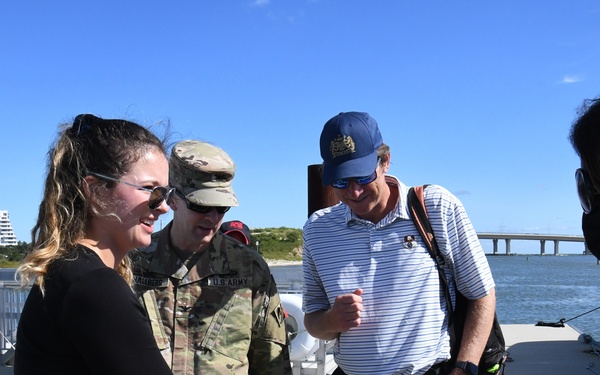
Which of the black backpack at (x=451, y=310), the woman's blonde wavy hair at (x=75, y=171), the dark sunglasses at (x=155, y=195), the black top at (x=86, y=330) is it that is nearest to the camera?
the black top at (x=86, y=330)

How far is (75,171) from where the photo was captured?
76.3 inches

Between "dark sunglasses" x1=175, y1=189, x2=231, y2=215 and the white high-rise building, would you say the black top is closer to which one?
"dark sunglasses" x1=175, y1=189, x2=231, y2=215

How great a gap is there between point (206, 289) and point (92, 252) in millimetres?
1156

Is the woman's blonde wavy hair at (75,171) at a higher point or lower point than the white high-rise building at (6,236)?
higher

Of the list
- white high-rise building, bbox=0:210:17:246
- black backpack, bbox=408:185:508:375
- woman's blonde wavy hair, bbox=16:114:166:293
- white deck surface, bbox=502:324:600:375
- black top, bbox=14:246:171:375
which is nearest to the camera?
black top, bbox=14:246:171:375

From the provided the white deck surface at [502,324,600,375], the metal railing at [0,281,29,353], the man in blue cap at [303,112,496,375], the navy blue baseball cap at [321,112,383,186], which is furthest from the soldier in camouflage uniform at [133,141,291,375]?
the metal railing at [0,281,29,353]

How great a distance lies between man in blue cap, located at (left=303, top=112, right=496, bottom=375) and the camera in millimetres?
2836

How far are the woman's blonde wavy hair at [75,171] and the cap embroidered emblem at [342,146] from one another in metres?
1.10

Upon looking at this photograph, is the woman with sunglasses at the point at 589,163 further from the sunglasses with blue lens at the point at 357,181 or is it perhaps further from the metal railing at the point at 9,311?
the metal railing at the point at 9,311

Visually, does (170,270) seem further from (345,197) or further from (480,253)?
(480,253)

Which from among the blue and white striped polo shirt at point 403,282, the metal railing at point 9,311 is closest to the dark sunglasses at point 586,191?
the blue and white striped polo shirt at point 403,282

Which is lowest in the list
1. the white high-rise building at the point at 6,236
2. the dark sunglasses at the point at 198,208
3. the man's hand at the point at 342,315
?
the white high-rise building at the point at 6,236

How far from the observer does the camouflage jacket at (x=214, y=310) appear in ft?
9.27

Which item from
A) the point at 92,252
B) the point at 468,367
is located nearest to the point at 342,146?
the point at 468,367
